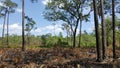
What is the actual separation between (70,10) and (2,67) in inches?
1188

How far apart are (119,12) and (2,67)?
29.8 meters

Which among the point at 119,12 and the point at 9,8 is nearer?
the point at 119,12

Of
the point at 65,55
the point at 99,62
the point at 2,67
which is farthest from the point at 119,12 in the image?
the point at 2,67

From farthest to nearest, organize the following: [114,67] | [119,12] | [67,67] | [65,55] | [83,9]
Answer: [83,9], [119,12], [65,55], [67,67], [114,67]

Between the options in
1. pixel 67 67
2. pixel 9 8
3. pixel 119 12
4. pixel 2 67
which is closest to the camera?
pixel 67 67

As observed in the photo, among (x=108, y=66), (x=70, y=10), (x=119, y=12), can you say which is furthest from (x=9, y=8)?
(x=108, y=66)

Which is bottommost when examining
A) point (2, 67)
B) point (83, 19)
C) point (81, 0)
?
point (2, 67)

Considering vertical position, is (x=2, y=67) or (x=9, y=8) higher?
(x=9, y=8)

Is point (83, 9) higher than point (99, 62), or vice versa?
point (83, 9)

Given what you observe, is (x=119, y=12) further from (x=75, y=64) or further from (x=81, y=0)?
(x=75, y=64)

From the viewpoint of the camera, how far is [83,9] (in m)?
48.7

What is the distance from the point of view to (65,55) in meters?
27.4

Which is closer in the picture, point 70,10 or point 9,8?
point 70,10

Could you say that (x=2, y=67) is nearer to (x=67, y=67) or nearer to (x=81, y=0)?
(x=67, y=67)
